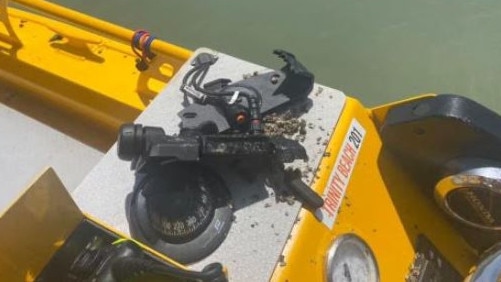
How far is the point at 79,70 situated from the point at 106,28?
0.20 metres

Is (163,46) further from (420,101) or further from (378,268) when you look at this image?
(378,268)

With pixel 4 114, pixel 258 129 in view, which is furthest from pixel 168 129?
pixel 4 114

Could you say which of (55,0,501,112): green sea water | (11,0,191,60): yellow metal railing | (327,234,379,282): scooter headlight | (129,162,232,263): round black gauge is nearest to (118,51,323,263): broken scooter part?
(129,162,232,263): round black gauge

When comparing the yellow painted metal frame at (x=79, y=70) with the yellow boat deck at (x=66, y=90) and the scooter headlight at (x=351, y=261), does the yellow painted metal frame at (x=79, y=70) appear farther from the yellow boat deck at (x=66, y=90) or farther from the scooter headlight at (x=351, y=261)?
the scooter headlight at (x=351, y=261)

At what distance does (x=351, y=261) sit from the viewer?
130 cm

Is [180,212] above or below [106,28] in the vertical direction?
below

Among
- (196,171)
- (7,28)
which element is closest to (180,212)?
(196,171)

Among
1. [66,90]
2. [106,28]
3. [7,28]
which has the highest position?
[106,28]

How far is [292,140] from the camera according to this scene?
50.8 inches

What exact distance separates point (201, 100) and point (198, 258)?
373 mm

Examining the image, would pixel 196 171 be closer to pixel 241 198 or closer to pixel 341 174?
pixel 241 198

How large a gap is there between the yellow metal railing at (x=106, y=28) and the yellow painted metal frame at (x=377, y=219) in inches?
20.9

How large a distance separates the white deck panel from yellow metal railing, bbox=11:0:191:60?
19cm

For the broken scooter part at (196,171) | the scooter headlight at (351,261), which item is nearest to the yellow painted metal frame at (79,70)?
the broken scooter part at (196,171)
